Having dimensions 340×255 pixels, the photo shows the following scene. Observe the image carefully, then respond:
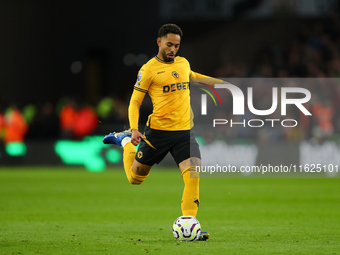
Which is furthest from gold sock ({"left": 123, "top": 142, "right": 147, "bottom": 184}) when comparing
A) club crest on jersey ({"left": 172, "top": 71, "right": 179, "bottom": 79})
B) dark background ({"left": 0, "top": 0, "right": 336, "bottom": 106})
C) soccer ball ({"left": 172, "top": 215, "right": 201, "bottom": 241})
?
dark background ({"left": 0, "top": 0, "right": 336, "bottom": 106})

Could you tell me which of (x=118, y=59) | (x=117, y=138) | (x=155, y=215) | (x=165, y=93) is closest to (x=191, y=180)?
(x=165, y=93)

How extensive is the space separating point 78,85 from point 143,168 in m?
19.8

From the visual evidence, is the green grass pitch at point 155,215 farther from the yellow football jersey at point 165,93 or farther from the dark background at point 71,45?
the dark background at point 71,45

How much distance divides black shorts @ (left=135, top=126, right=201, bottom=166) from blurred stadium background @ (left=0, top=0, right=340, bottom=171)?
4754mm

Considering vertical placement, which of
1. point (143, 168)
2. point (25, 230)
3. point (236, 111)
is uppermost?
point (236, 111)

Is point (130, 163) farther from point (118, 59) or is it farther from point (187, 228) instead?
point (118, 59)

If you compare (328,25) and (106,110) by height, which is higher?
(328,25)

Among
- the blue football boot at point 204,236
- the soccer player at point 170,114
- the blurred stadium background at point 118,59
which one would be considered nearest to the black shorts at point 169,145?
the soccer player at point 170,114

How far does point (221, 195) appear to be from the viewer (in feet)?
39.2

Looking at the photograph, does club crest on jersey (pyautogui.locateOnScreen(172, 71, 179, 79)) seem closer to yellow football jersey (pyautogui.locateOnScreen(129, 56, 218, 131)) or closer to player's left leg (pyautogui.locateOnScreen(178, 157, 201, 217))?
yellow football jersey (pyautogui.locateOnScreen(129, 56, 218, 131))

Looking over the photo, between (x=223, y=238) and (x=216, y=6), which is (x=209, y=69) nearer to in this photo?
(x=216, y=6)

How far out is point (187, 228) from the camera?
234 inches

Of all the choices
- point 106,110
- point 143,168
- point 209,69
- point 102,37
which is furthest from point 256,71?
point 143,168

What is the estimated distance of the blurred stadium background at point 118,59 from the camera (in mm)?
17953
